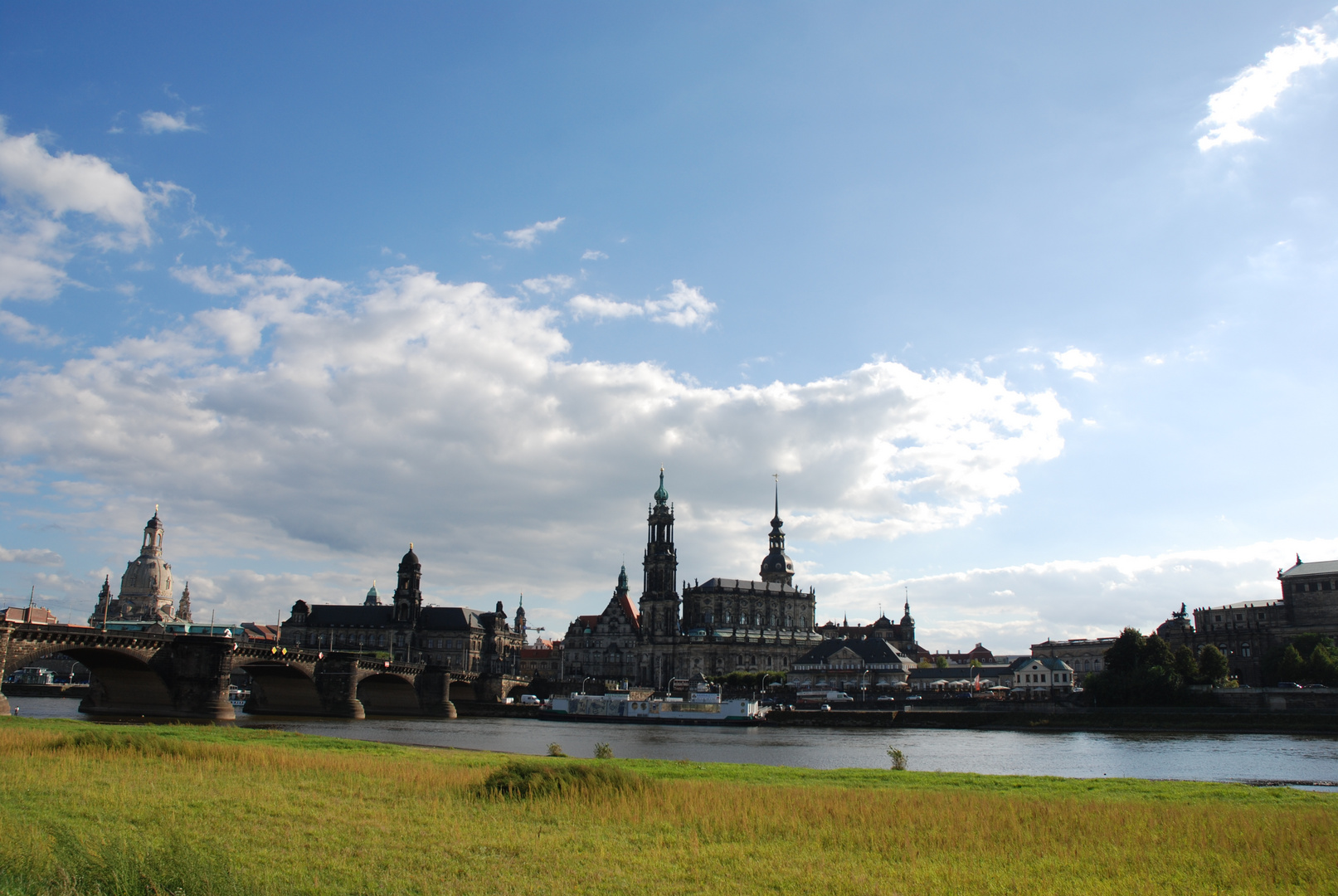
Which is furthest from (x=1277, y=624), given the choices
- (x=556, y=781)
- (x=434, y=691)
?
(x=556, y=781)

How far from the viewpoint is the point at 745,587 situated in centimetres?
17650

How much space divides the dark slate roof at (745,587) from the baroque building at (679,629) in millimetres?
183

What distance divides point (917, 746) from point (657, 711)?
140 feet

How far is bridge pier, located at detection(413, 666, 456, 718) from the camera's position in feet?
324

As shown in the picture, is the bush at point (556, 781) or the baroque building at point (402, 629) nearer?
the bush at point (556, 781)

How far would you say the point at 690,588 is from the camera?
174125mm

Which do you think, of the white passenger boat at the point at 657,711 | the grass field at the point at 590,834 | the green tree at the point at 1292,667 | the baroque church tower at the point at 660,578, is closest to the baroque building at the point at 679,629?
the baroque church tower at the point at 660,578

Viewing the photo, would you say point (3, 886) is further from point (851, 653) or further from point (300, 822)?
point (851, 653)

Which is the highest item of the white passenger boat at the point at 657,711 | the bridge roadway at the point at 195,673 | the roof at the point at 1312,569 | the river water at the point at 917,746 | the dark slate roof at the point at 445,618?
the roof at the point at 1312,569

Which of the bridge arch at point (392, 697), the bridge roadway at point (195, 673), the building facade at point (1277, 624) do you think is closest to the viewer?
the bridge roadway at point (195, 673)

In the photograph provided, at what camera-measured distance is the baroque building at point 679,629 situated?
530 ft

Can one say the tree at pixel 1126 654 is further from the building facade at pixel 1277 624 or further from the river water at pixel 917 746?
the building facade at pixel 1277 624

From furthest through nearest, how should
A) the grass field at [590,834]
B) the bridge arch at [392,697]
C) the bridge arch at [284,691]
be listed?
the bridge arch at [392,697] → the bridge arch at [284,691] → the grass field at [590,834]

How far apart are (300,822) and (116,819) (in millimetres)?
2805
